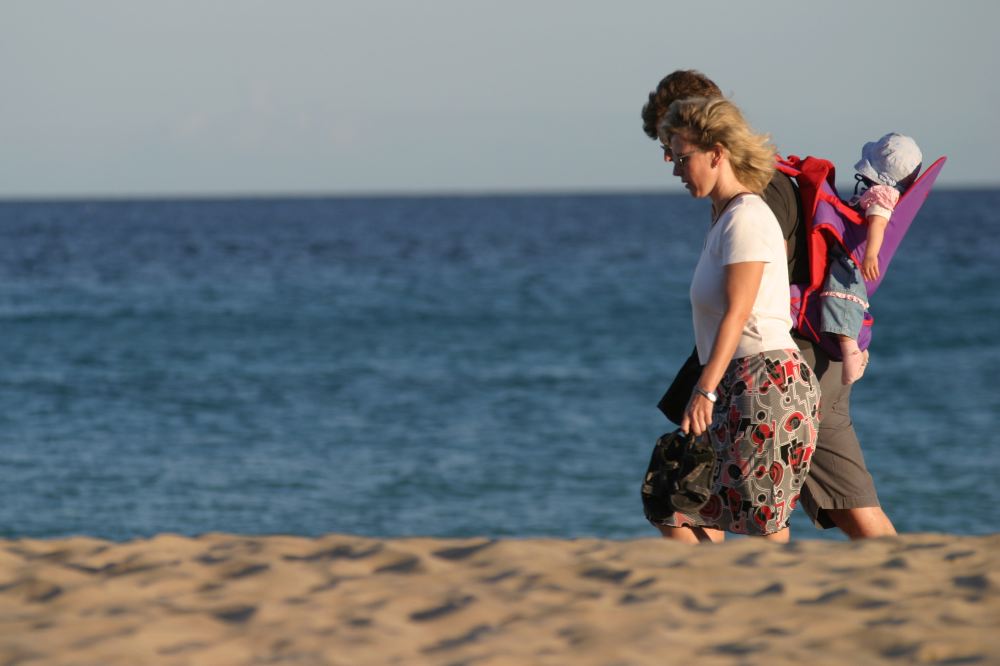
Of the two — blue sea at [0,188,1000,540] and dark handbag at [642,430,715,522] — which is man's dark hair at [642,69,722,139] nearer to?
Answer: dark handbag at [642,430,715,522]

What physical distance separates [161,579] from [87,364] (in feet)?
61.8

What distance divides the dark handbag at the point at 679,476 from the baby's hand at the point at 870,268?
882mm

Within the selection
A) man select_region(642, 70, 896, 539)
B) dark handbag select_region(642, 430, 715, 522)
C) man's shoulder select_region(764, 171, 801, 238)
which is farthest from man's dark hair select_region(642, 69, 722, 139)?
dark handbag select_region(642, 430, 715, 522)

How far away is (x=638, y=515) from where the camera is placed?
12625 mm

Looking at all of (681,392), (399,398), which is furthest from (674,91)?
(399,398)

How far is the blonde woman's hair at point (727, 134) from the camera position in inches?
151

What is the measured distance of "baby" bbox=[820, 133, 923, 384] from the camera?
412 centimetres

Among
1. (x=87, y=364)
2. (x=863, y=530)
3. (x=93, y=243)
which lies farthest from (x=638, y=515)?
(x=93, y=243)

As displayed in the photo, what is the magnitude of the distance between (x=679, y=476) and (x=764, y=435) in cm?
32

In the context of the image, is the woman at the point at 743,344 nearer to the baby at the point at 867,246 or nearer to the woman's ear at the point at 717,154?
the woman's ear at the point at 717,154

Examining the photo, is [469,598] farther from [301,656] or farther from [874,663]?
[874,663]

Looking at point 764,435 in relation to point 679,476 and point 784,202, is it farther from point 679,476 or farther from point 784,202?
point 784,202

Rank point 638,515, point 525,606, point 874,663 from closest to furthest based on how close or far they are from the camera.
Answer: point 874,663 → point 525,606 → point 638,515

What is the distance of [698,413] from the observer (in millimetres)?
3850
